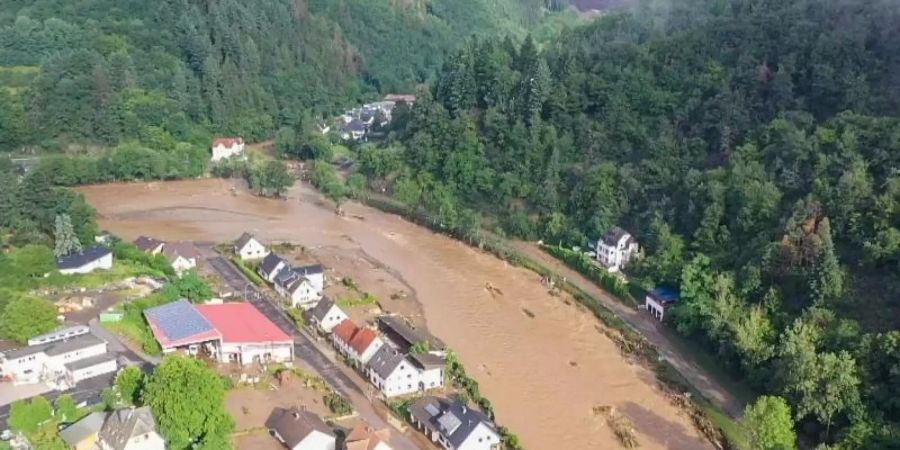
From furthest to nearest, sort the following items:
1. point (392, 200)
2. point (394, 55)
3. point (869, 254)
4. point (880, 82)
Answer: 1. point (394, 55)
2. point (392, 200)
3. point (880, 82)
4. point (869, 254)

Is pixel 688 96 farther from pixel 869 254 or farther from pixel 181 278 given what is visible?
pixel 181 278

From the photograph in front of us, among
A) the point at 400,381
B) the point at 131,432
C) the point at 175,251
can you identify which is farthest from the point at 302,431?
the point at 175,251

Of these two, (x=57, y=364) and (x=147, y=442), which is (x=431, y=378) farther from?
(x=57, y=364)

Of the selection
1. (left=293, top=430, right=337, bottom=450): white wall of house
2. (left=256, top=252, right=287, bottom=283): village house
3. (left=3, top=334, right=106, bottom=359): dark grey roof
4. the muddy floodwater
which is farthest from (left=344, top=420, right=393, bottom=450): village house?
(left=256, top=252, right=287, bottom=283): village house

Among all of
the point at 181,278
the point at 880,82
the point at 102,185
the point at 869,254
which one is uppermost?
the point at 880,82

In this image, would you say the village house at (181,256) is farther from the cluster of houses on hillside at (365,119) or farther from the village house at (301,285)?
the cluster of houses on hillside at (365,119)

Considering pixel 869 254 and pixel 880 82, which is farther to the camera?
pixel 880 82

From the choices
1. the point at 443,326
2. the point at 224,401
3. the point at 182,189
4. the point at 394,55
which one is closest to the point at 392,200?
the point at 182,189

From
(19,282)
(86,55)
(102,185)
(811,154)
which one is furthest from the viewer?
(86,55)
